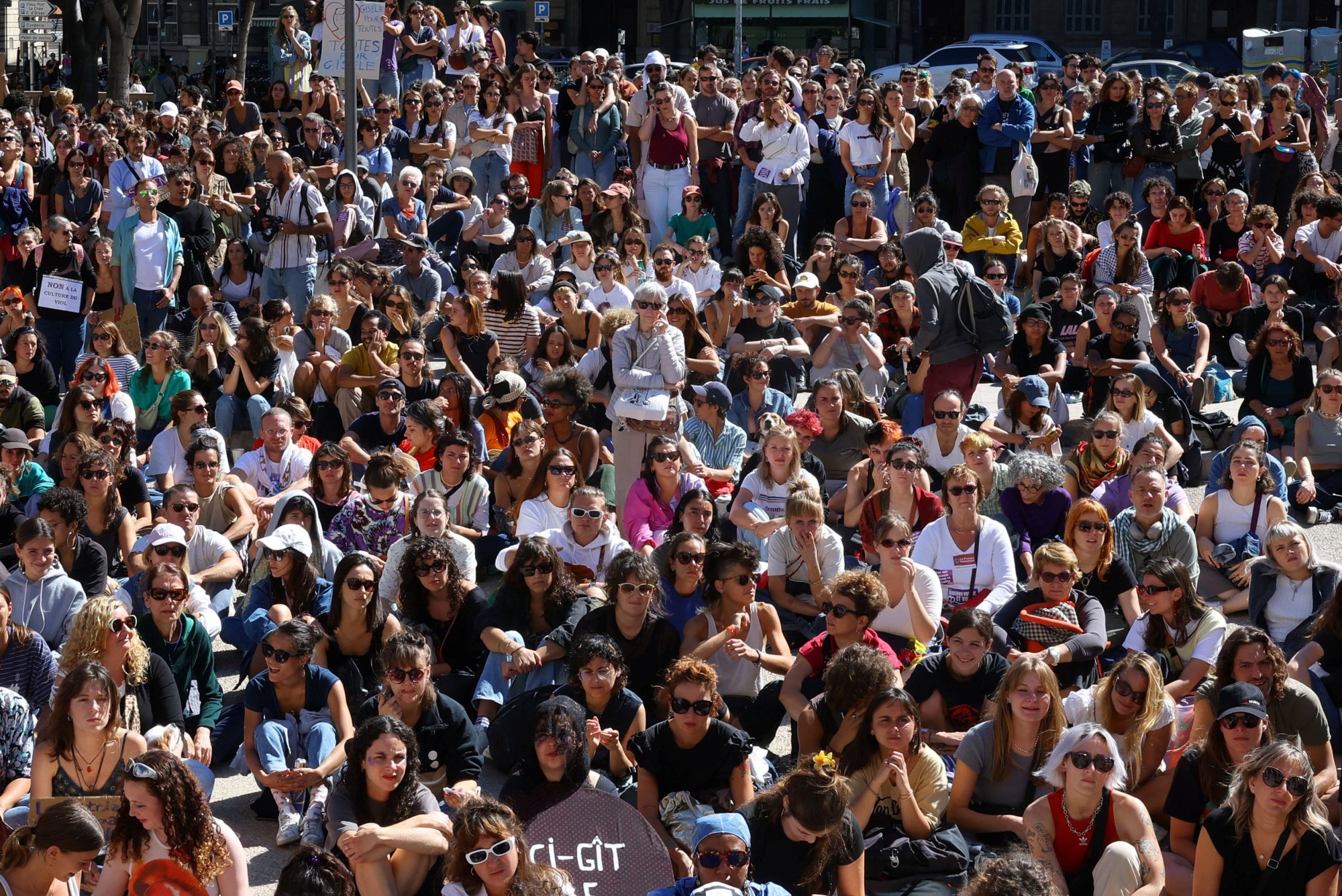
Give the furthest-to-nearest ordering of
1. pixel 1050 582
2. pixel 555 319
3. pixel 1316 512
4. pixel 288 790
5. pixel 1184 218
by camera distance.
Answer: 1. pixel 1184 218
2. pixel 555 319
3. pixel 1316 512
4. pixel 1050 582
5. pixel 288 790

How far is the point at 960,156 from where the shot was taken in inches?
644

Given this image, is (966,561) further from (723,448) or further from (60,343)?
(60,343)

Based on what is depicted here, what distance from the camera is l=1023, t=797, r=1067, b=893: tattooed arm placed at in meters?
6.09

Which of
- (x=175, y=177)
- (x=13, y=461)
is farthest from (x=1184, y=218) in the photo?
(x=13, y=461)

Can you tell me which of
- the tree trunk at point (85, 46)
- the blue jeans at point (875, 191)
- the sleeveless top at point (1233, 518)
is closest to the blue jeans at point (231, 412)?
the sleeveless top at point (1233, 518)

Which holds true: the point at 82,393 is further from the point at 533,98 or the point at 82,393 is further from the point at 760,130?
the point at 533,98

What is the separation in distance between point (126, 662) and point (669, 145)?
991 centimetres

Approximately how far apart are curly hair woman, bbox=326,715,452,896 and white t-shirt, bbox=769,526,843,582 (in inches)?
113

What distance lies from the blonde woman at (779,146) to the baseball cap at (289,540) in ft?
26.8

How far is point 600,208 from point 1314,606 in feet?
27.7

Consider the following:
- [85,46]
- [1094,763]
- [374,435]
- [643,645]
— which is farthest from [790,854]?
[85,46]

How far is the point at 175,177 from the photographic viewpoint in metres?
14.8

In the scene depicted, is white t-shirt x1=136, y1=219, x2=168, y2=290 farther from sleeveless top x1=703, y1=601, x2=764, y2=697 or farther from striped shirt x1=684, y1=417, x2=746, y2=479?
sleeveless top x1=703, y1=601, x2=764, y2=697

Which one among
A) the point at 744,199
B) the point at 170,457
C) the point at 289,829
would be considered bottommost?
the point at 289,829
